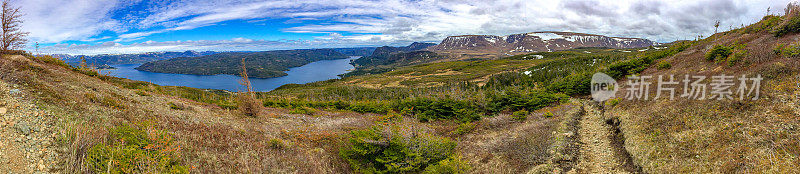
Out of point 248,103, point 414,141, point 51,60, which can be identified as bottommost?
point 414,141

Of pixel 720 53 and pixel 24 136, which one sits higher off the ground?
pixel 720 53

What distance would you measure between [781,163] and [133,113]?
800 inches

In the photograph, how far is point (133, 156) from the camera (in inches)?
252

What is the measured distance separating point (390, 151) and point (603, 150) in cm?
923

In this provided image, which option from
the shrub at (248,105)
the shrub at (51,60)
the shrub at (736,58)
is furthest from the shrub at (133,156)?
the shrub at (736,58)

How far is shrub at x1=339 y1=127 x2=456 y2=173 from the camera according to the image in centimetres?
859

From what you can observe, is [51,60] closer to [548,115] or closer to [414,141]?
[414,141]

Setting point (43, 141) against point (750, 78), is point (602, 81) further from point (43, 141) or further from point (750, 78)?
point (43, 141)

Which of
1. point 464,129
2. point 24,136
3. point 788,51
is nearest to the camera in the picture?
point 24,136

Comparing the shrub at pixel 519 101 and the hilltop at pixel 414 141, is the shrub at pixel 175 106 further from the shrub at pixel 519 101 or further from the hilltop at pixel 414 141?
the shrub at pixel 519 101

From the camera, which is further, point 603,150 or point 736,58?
point 736,58

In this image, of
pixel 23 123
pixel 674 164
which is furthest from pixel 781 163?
pixel 23 123

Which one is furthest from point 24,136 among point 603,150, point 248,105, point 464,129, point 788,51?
point 788,51

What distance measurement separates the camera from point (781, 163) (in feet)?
20.3
